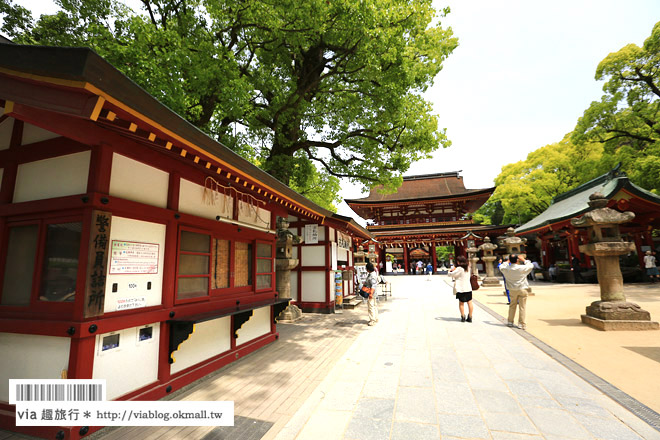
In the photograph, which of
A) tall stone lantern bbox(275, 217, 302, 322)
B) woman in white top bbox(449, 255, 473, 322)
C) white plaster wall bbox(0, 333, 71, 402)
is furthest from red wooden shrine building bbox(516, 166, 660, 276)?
white plaster wall bbox(0, 333, 71, 402)

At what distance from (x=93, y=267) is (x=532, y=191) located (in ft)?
99.5

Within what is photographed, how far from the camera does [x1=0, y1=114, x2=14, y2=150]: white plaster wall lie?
11.4 feet

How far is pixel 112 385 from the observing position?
2943 mm

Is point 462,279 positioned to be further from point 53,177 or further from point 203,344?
point 53,177

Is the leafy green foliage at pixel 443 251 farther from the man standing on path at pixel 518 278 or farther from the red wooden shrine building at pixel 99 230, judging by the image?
the red wooden shrine building at pixel 99 230

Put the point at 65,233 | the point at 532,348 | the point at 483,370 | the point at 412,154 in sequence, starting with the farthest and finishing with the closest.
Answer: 1. the point at 412,154
2. the point at 532,348
3. the point at 483,370
4. the point at 65,233

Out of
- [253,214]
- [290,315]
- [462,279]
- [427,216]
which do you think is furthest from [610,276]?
[427,216]

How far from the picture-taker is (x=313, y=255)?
10.2 metres

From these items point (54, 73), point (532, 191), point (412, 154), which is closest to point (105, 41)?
point (54, 73)

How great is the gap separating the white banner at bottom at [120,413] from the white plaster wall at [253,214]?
3309mm

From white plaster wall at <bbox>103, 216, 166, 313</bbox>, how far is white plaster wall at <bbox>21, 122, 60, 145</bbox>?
1321 millimetres

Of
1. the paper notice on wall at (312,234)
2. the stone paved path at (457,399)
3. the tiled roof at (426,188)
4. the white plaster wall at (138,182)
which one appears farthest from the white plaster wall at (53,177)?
the tiled roof at (426,188)

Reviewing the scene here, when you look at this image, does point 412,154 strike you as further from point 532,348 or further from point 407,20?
point 532,348

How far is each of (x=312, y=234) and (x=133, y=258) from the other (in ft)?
21.4
